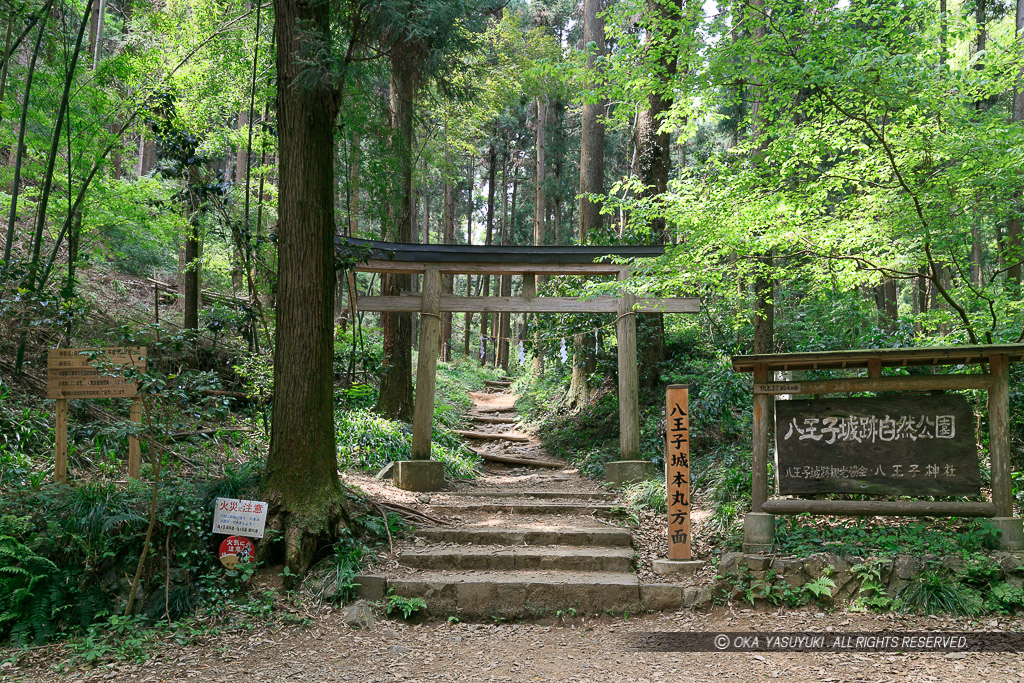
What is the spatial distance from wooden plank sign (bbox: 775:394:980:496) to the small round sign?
456 centimetres

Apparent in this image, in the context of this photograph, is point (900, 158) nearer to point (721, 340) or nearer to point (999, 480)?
point (999, 480)

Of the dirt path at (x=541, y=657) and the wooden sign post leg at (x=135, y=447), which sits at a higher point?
the wooden sign post leg at (x=135, y=447)

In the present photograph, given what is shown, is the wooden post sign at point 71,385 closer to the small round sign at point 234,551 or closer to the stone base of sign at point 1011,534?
the small round sign at point 234,551

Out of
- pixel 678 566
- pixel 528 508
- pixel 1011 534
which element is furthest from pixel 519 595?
pixel 1011 534

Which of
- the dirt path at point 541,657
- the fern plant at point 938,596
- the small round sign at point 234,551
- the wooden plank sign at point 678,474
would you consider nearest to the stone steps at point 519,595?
the dirt path at point 541,657

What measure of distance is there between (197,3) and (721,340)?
405 inches

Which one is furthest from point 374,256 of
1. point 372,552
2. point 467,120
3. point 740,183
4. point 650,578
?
point 467,120

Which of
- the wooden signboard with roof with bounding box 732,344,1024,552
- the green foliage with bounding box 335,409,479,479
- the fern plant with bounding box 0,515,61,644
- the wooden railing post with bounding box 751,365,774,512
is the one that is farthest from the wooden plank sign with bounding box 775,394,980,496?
the fern plant with bounding box 0,515,61,644

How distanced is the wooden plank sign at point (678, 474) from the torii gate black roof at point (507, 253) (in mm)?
2993

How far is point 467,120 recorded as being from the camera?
50.5ft

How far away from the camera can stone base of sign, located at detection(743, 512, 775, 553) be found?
16.7ft

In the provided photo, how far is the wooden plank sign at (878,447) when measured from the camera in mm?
4988

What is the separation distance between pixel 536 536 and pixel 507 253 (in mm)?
3642

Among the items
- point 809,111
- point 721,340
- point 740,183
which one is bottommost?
point 721,340
